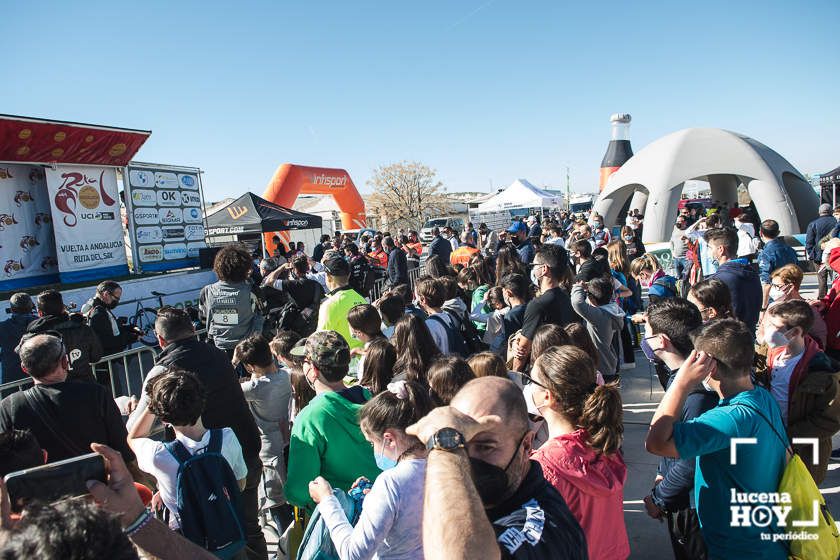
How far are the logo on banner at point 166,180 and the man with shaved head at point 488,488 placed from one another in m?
12.8

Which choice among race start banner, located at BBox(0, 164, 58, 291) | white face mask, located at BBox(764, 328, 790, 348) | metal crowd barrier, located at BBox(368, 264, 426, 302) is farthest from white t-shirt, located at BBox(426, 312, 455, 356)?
race start banner, located at BBox(0, 164, 58, 291)

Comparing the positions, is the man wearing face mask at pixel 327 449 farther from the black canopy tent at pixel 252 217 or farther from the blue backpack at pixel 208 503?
the black canopy tent at pixel 252 217

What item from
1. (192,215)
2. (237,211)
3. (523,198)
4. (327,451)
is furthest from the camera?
(523,198)

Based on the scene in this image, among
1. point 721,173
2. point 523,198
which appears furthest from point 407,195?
point 721,173

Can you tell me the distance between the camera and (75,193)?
10938 mm

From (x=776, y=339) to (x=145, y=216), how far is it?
492 inches

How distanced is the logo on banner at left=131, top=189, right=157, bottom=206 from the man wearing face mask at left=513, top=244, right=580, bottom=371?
419 inches

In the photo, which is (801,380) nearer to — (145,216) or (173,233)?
(145,216)

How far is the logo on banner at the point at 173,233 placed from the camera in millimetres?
12586

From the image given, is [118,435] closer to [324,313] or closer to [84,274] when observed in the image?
[324,313]

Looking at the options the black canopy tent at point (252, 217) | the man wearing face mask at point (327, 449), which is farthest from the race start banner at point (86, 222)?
the man wearing face mask at point (327, 449)

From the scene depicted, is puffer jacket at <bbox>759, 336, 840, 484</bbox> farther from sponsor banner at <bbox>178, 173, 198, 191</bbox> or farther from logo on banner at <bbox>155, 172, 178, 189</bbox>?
sponsor banner at <bbox>178, 173, 198, 191</bbox>

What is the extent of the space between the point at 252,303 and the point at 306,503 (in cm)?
283

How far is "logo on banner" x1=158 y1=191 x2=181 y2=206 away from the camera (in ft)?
40.9
